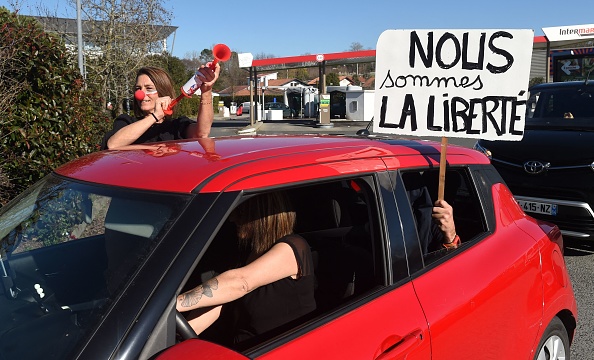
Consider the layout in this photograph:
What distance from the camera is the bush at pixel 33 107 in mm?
4391

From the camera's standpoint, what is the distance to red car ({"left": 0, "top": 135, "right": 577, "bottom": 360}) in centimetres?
151

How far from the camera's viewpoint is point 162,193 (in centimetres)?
170

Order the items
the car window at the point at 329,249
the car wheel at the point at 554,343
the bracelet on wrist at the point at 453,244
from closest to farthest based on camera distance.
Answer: the car window at the point at 329,249 → the bracelet on wrist at the point at 453,244 → the car wheel at the point at 554,343

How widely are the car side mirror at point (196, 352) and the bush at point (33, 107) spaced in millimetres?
3534

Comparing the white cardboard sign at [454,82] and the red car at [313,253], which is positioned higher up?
the white cardboard sign at [454,82]

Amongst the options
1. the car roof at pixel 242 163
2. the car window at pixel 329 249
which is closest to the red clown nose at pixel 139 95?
the car roof at pixel 242 163

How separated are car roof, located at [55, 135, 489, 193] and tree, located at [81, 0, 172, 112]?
11794mm

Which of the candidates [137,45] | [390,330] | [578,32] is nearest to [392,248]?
[390,330]

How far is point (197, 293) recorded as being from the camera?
1806mm

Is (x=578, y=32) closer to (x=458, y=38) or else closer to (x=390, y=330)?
(x=458, y=38)

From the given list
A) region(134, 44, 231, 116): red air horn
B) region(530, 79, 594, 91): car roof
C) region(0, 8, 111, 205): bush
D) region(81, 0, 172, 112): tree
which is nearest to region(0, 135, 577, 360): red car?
region(134, 44, 231, 116): red air horn

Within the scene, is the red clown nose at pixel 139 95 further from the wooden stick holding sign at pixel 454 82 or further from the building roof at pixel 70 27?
the building roof at pixel 70 27

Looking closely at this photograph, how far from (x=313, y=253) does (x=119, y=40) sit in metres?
12.8

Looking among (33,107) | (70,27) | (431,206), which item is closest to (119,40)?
(70,27)
